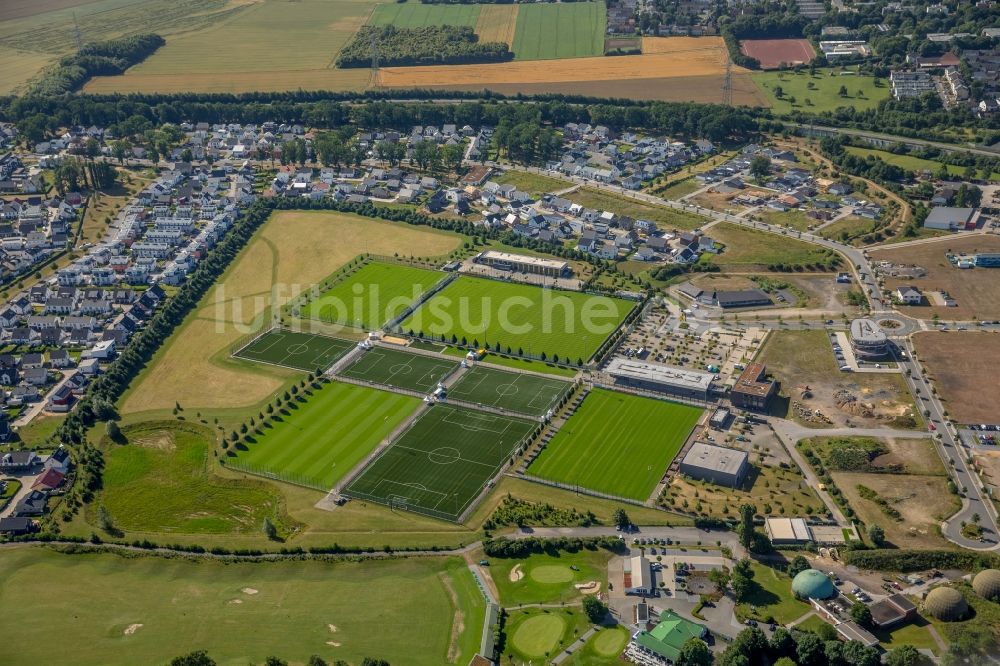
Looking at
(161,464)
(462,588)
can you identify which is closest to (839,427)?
(462,588)

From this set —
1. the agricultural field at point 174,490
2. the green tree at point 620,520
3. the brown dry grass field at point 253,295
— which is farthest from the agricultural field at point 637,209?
the agricultural field at point 174,490

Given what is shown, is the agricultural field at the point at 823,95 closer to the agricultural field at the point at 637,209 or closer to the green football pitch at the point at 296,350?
the agricultural field at the point at 637,209

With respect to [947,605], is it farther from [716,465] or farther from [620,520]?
[620,520]

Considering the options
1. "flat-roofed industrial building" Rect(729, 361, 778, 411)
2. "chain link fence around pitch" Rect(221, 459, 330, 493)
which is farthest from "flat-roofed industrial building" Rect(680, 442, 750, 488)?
"chain link fence around pitch" Rect(221, 459, 330, 493)

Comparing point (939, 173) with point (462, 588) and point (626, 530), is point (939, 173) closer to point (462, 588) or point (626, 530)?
point (626, 530)

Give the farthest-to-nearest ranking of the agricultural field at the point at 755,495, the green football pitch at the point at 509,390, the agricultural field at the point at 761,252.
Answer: the agricultural field at the point at 761,252 < the green football pitch at the point at 509,390 < the agricultural field at the point at 755,495
